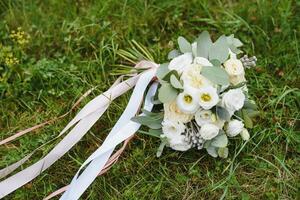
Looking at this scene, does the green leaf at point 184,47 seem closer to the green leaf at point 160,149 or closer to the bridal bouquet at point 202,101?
the bridal bouquet at point 202,101

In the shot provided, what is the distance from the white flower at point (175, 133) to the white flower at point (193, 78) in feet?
0.55

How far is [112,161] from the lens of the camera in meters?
2.40

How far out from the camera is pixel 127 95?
2.63 m

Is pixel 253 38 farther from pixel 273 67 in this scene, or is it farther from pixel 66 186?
pixel 66 186

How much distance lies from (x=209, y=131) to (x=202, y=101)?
0.42 feet

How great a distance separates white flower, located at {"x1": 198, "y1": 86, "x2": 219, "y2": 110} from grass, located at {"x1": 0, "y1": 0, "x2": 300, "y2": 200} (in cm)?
30

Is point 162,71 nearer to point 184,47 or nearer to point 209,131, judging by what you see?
point 184,47

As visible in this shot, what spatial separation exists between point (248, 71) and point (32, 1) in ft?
4.04

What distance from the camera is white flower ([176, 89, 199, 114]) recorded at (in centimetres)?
221

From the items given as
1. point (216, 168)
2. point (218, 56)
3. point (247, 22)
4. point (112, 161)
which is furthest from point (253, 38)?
point (112, 161)

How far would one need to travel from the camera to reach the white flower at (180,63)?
2289 millimetres

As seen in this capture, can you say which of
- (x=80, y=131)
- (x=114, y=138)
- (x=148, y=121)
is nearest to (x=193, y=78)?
(x=148, y=121)

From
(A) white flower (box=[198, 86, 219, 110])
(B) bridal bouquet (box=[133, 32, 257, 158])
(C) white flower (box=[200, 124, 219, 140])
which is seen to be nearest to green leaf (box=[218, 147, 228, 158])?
(B) bridal bouquet (box=[133, 32, 257, 158])

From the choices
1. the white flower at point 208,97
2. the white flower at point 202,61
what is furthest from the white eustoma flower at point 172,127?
the white flower at point 202,61
